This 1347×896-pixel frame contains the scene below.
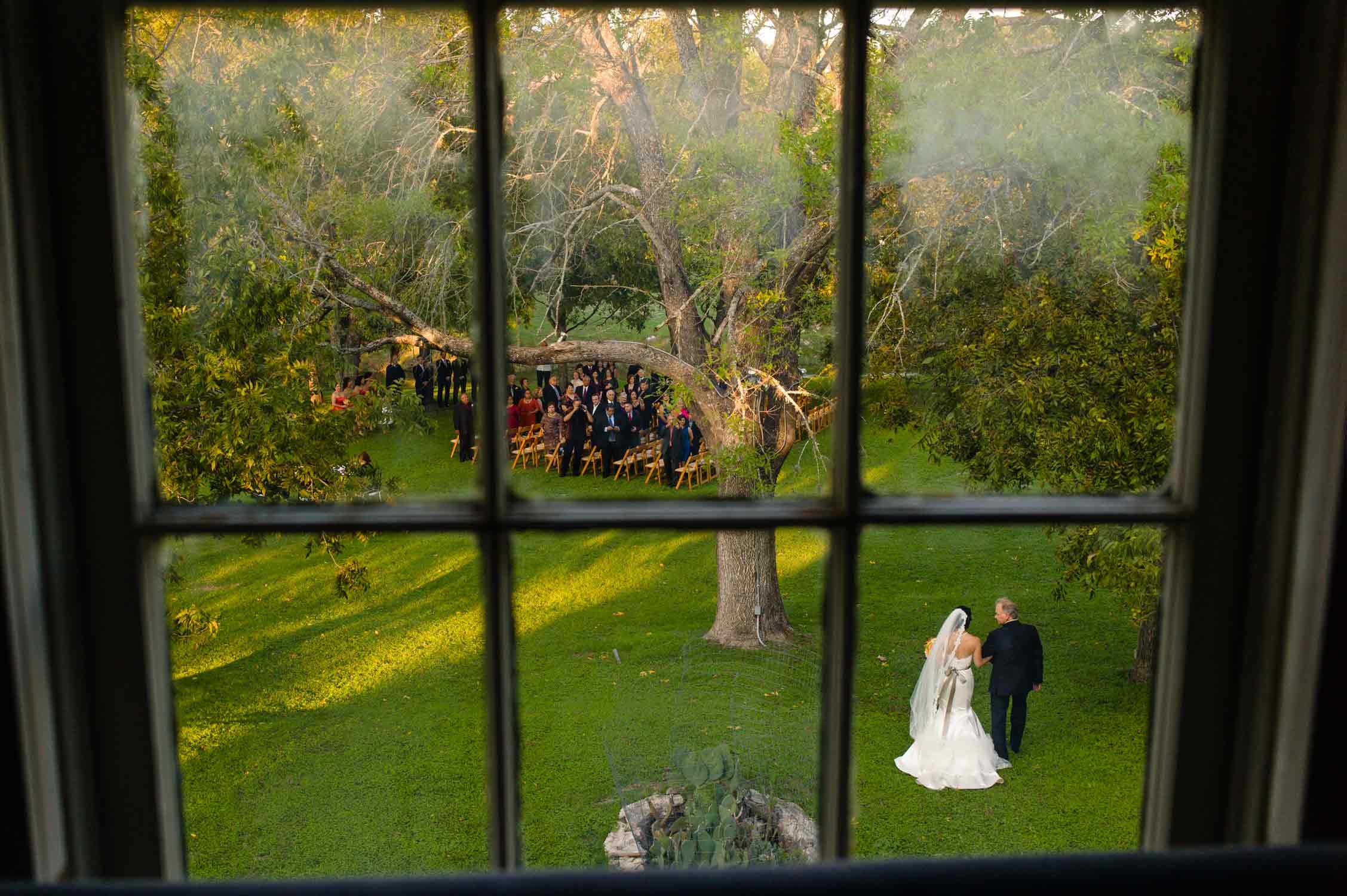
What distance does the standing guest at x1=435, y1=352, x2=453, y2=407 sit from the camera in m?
6.95

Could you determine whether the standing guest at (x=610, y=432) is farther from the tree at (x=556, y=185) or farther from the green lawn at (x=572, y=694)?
the tree at (x=556, y=185)

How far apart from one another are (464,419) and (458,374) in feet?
1.17

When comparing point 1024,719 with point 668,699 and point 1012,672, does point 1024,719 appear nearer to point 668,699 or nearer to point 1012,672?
point 1012,672

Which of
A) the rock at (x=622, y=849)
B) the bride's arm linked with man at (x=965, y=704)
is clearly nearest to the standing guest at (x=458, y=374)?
the rock at (x=622, y=849)

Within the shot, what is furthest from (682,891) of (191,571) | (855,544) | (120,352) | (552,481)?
(552,481)

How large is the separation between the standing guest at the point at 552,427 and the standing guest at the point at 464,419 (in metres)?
1.24

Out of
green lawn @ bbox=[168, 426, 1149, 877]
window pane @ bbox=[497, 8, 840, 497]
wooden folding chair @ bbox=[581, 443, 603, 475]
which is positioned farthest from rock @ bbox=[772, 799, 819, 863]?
wooden folding chair @ bbox=[581, 443, 603, 475]

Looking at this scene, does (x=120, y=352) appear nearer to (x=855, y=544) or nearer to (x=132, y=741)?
(x=132, y=741)

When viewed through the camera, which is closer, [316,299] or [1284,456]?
[1284,456]

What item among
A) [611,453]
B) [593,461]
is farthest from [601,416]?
[593,461]

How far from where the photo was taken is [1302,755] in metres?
0.72

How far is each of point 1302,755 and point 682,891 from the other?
0.47 m

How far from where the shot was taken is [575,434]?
9.62m

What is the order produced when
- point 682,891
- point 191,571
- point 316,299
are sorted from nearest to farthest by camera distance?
1. point 682,891
2. point 316,299
3. point 191,571
